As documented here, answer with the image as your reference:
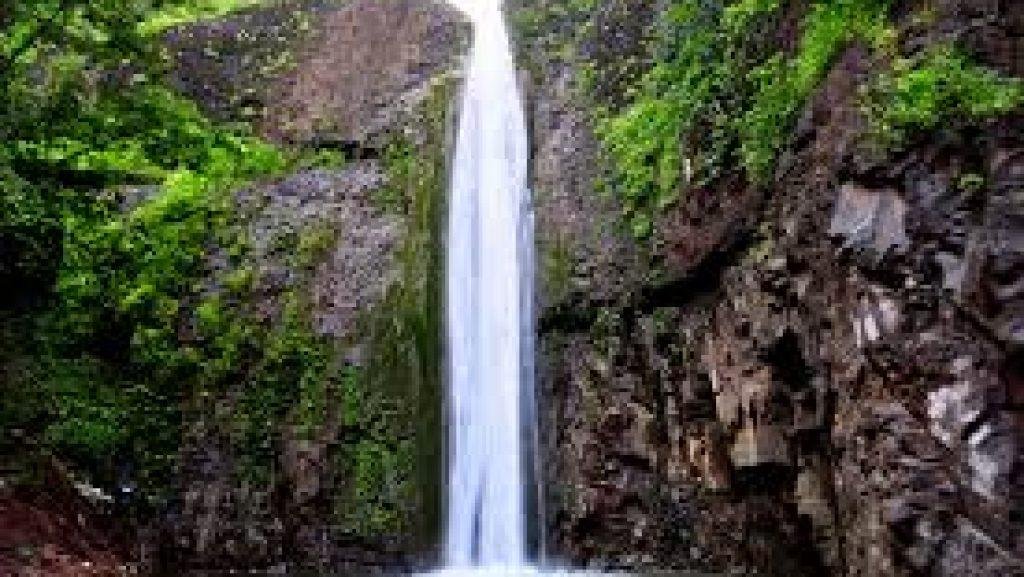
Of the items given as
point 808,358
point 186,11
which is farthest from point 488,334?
point 186,11

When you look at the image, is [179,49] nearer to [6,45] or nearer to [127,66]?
[127,66]

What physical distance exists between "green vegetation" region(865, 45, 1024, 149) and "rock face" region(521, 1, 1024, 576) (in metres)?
0.12

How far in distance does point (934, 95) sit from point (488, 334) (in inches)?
208

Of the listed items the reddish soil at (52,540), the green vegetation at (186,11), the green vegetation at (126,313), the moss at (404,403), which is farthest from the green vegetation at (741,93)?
the green vegetation at (186,11)

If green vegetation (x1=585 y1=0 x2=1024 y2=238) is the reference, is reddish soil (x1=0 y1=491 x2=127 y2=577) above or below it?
below

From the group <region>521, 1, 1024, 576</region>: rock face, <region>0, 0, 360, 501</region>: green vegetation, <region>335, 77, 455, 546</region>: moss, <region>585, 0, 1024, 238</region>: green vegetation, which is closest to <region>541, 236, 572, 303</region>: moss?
<region>521, 1, 1024, 576</region>: rock face

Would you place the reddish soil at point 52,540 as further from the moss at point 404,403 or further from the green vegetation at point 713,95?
the green vegetation at point 713,95

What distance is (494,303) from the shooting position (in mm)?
11266

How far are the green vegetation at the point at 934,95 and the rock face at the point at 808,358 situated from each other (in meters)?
0.12

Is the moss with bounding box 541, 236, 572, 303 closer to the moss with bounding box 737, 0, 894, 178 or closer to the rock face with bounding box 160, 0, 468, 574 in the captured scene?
the rock face with bounding box 160, 0, 468, 574

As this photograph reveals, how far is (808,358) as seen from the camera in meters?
8.00

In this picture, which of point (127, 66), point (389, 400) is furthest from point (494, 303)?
point (127, 66)

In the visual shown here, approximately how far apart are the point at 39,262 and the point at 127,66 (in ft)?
16.0

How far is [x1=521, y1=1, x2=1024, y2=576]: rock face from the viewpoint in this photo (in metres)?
6.20
